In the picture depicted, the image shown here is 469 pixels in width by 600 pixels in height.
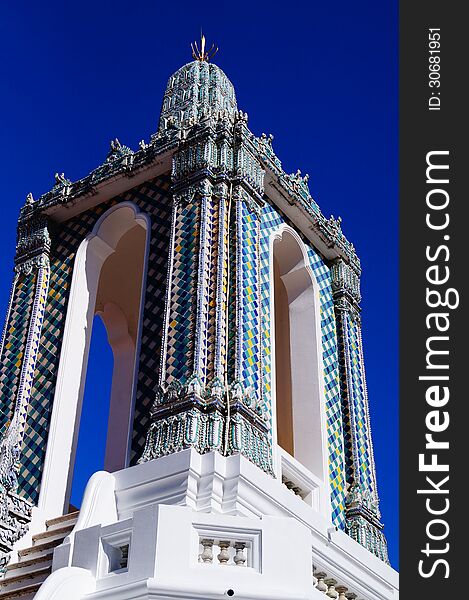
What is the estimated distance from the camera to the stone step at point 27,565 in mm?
10039

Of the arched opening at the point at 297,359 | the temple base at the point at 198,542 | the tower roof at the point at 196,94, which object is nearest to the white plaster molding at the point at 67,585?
the temple base at the point at 198,542

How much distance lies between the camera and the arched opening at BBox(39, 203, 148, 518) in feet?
37.7

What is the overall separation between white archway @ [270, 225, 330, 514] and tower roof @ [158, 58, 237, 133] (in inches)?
91.9

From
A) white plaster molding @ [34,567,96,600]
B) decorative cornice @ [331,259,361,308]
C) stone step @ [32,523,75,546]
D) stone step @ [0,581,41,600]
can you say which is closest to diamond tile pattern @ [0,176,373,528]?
decorative cornice @ [331,259,361,308]

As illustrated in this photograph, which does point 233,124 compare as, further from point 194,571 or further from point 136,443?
point 194,571

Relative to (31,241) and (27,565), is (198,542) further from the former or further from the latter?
(31,241)

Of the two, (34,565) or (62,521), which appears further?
(62,521)

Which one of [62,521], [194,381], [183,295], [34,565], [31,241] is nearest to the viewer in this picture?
[34,565]

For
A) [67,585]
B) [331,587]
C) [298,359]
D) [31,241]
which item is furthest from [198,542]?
[31,241]

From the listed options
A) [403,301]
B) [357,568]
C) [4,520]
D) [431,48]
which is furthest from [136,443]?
[431,48]

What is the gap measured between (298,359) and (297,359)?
0.01 meters

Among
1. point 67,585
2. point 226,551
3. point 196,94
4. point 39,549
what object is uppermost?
point 196,94

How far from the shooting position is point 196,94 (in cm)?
1470

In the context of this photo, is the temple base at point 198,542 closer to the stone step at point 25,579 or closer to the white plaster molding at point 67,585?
the white plaster molding at point 67,585
